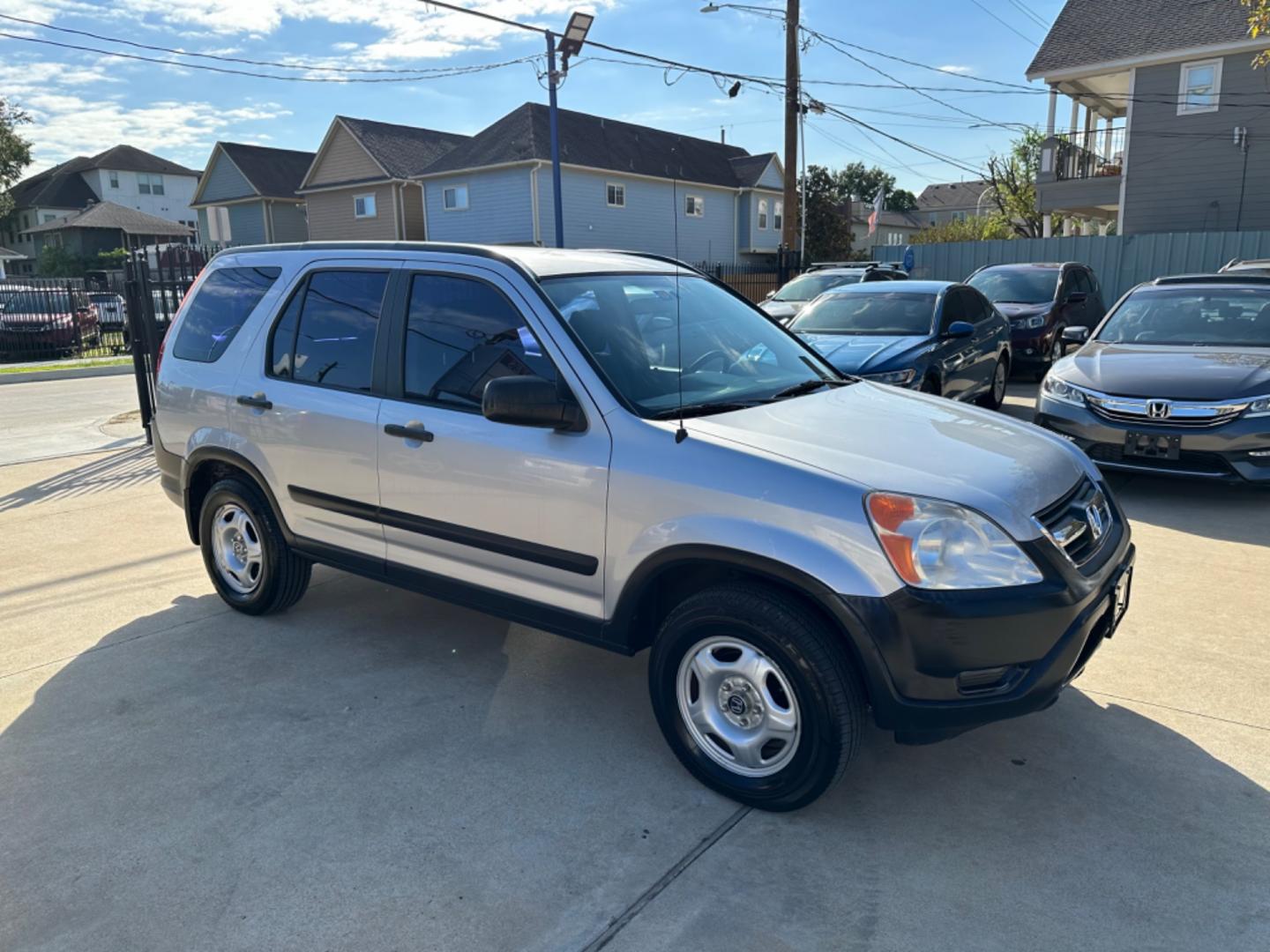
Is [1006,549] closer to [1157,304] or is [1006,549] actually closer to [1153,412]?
[1153,412]

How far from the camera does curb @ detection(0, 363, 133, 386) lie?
17109mm

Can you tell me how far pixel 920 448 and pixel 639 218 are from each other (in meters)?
31.6

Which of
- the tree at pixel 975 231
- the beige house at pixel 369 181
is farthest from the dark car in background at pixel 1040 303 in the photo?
the tree at pixel 975 231

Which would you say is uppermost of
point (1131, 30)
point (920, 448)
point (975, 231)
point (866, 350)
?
point (1131, 30)

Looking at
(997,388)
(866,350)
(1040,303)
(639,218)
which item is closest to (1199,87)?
(1040,303)

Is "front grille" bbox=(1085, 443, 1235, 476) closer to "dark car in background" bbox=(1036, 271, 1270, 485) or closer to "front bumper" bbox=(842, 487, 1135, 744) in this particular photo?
"dark car in background" bbox=(1036, 271, 1270, 485)

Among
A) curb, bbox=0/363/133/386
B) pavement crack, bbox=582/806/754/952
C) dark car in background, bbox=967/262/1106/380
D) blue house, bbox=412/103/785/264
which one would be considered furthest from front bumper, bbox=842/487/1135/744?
blue house, bbox=412/103/785/264

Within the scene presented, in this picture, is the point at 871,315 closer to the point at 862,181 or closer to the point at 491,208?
the point at 491,208

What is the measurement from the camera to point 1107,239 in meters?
18.5

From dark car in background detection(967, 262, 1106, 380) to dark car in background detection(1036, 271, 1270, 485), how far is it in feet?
14.8

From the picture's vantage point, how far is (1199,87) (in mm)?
20500

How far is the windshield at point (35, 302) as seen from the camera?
20.5 m

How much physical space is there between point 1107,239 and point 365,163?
84.7ft

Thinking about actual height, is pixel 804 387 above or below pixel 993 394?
above
